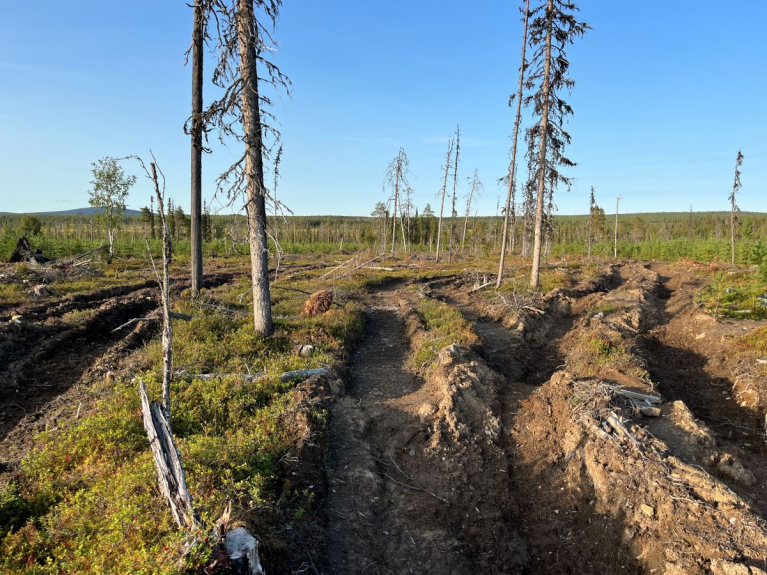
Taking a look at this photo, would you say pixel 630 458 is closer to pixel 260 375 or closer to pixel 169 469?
pixel 169 469

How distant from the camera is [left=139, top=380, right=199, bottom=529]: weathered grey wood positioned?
388cm

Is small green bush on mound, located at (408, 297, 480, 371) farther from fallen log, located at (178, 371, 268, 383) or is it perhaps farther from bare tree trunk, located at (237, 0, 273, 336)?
bare tree trunk, located at (237, 0, 273, 336)

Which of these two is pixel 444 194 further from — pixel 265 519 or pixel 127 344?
pixel 265 519

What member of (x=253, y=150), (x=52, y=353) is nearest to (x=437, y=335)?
(x=253, y=150)

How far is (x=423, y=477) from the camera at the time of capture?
617 cm

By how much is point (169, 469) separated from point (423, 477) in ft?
11.7

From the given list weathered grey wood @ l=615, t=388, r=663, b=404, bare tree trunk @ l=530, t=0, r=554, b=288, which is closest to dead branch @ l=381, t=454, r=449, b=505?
weathered grey wood @ l=615, t=388, r=663, b=404

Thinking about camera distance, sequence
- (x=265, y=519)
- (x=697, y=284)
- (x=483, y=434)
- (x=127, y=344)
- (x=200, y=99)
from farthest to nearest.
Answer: (x=697, y=284) < (x=200, y=99) < (x=127, y=344) < (x=483, y=434) < (x=265, y=519)

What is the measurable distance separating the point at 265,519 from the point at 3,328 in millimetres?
11046

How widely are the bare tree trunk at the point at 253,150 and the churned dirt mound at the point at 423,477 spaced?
3.61 m

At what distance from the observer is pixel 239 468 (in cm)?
493

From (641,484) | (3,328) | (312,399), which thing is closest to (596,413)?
(641,484)

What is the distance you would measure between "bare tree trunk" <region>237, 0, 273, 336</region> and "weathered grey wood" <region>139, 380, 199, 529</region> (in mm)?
5635

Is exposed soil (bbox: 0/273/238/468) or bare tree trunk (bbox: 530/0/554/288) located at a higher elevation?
bare tree trunk (bbox: 530/0/554/288)
